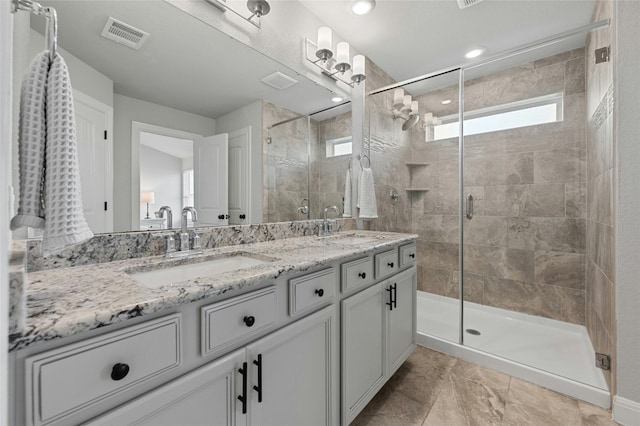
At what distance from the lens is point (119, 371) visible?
544 mm

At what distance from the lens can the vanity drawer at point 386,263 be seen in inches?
57.2

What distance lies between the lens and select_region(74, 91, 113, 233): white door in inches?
37.2

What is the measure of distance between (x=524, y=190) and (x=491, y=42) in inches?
54.0

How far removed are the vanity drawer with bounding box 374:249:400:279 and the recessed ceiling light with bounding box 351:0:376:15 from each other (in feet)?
5.47

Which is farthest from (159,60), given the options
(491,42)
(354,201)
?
(491,42)

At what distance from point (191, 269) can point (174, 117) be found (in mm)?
691

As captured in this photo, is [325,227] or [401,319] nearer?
[401,319]

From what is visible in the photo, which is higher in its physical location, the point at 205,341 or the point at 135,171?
the point at 135,171

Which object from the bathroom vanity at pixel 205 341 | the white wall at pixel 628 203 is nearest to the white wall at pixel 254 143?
the bathroom vanity at pixel 205 341

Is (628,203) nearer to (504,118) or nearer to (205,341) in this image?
(504,118)

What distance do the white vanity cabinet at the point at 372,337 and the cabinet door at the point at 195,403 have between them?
550 mm

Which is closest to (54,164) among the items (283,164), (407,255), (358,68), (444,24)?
(283,164)

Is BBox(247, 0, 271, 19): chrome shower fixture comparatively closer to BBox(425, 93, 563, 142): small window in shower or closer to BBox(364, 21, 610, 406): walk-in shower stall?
BBox(364, 21, 610, 406): walk-in shower stall

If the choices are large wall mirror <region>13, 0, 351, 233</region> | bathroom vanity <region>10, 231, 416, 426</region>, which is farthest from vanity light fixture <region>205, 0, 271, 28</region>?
bathroom vanity <region>10, 231, 416, 426</region>
